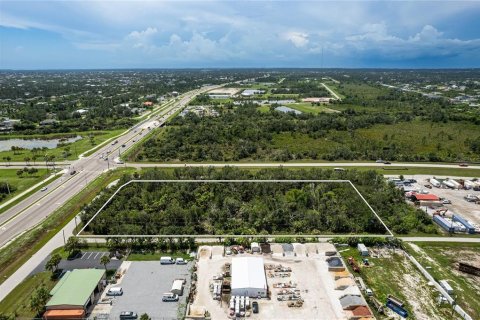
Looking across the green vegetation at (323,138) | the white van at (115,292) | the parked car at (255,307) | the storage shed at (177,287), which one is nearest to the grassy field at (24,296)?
the white van at (115,292)

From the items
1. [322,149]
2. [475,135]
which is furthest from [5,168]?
[475,135]

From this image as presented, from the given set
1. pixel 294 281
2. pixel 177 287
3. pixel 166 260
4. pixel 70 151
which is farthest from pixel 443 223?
pixel 70 151

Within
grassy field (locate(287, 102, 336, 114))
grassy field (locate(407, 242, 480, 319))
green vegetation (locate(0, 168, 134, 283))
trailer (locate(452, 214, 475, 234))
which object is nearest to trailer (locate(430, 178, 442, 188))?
trailer (locate(452, 214, 475, 234))

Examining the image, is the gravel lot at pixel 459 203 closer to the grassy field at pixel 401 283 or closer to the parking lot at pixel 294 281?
the grassy field at pixel 401 283

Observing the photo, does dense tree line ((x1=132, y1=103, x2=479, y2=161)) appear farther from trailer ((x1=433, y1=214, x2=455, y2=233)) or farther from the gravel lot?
trailer ((x1=433, y1=214, x2=455, y2=233))

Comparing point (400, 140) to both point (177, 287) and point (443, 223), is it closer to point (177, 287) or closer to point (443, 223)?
point (443, 223)

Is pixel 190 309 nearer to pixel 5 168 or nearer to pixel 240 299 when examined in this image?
pixel 240 299
